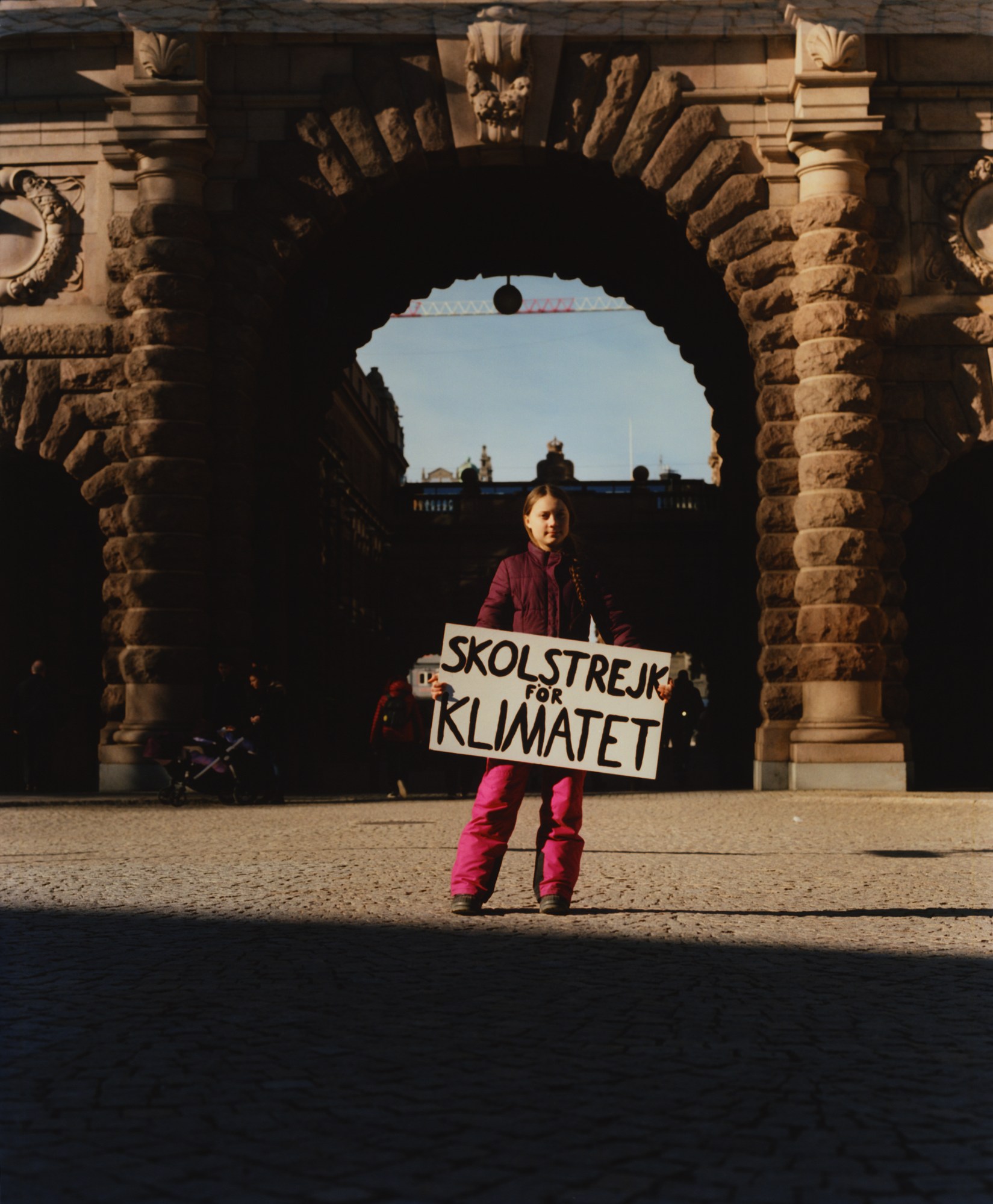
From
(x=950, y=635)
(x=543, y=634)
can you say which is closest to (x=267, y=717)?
(x=543, y=634)

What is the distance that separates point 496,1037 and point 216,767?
444 inches

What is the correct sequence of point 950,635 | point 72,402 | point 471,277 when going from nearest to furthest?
point 72,402 < point 950,635 < point 471,277

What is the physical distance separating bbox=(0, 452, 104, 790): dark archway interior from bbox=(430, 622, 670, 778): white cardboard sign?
13356 mm

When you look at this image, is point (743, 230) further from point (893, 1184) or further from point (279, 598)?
point (893, 1184)

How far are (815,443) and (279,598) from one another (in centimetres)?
693

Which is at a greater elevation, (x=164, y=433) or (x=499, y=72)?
(x=499, y=72)

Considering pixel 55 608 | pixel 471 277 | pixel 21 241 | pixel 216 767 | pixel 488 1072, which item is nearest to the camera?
pixel 488 1072

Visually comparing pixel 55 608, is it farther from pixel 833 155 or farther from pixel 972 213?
pixel 972 213

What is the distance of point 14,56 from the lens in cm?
1719

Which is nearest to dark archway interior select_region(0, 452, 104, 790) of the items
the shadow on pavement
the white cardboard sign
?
the white cardboard sign

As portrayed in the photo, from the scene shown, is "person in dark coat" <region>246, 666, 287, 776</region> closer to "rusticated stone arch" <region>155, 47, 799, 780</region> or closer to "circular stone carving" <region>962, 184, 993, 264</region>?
"rusticated stone arch" <region>155, 47, 799, 780</region>

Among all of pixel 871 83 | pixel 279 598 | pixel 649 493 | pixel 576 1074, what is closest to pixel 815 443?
pixel 871 83

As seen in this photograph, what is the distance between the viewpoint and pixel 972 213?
17078 mm

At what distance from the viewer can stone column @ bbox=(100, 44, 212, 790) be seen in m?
16.2
